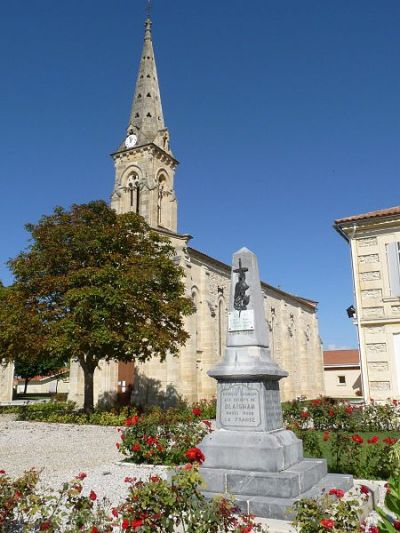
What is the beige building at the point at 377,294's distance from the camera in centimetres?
1260

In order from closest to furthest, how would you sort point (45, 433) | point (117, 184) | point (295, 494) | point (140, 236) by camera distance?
1. point (295, 494)
2. point (45, 433)
3. point (140, 236)
4. point (117, 184)

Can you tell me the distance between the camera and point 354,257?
13664 millimetres

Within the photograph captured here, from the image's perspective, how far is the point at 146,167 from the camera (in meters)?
28.7

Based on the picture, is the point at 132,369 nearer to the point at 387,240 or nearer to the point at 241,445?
the point at 387,240

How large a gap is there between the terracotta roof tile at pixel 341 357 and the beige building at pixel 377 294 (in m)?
31.3

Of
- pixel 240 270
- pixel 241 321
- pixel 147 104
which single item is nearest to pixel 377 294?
pixel 240 270

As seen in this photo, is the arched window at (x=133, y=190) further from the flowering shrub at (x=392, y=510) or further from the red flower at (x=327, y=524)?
the red flower at (x=327, y=524)

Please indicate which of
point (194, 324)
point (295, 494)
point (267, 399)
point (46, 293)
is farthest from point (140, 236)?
Answer: point (295, 494)

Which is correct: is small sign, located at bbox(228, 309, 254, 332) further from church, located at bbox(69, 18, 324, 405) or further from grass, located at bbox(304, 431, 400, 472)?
church, located at bbox(69, 18, 324, 405)

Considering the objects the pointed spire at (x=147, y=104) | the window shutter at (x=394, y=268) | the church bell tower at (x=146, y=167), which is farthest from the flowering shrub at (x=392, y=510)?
the pointed spire at (x=147, y=104)

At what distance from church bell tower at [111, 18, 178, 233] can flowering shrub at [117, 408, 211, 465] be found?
1946cm

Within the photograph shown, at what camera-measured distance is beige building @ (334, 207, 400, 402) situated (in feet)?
41.3

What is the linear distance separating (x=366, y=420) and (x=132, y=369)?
14.1m

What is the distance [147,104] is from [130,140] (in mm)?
3709
